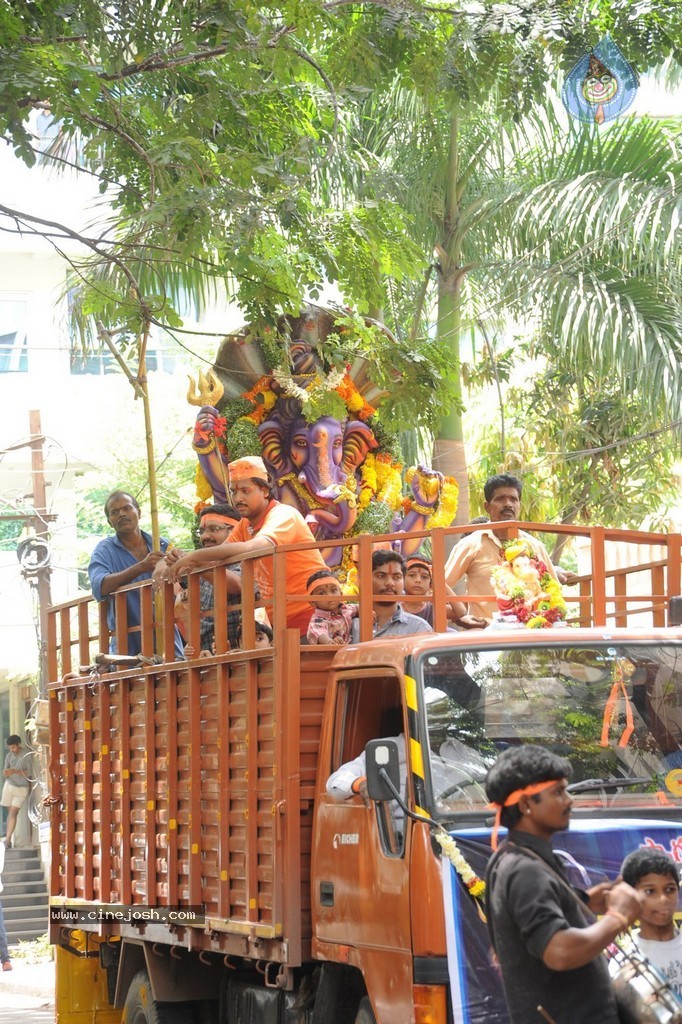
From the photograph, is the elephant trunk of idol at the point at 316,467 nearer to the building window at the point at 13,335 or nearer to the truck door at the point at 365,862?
the truck door at the point at 365,862

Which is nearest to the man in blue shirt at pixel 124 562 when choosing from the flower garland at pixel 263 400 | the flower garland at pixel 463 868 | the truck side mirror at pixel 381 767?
the flower garland at pixel 263 400

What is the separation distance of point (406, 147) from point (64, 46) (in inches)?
290

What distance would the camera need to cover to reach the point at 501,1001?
4.87 metres

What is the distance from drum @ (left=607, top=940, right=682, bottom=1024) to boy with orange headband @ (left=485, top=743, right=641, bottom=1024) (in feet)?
0.37

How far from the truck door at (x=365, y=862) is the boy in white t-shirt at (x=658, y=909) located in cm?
92

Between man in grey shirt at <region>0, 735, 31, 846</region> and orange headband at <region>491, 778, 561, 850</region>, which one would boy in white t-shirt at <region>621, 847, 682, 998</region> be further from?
man in grey shirt at <region>0, 735, 31, 846</region>

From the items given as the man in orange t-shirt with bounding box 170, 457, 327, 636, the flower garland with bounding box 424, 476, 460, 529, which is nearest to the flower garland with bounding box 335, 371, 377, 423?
the flower garland with bounding box 424, 476, 460, 529

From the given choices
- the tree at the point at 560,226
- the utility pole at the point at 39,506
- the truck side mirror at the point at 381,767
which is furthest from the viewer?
the utility pole at the point at 39,506

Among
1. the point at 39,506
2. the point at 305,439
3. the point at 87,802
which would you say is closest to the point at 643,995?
the point at 87,802

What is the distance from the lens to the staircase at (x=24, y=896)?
65.7ft

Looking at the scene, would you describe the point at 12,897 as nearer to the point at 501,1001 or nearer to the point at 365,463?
the point at 365,463

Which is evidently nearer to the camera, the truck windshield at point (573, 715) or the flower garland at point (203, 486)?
the truck windshield at point (573, 715)

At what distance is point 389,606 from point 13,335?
25.1m

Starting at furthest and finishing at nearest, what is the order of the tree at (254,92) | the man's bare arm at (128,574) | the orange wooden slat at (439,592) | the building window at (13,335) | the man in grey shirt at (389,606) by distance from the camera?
the building window at (13,335), the man's bare arm at (128,574), the tree at (254,92), the man in grey shirt at (389,606), the orange wooden slat at (439,592)
